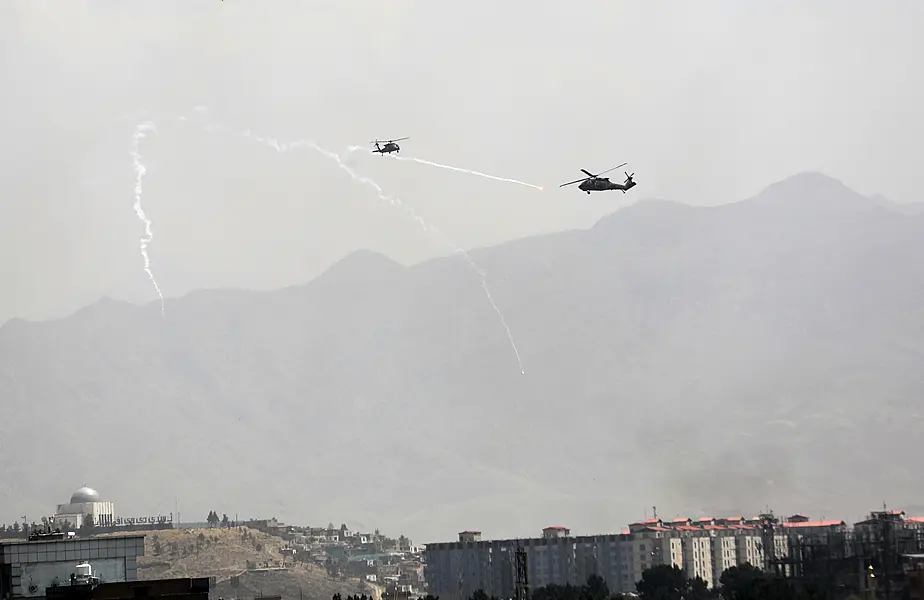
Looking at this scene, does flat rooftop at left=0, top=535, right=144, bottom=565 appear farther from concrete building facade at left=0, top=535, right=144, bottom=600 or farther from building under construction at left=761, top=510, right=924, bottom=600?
building under construction at left=761, top=510, right=924, bottom=600

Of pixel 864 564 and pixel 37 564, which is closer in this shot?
pixel 37 564

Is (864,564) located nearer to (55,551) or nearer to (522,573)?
(522,573)

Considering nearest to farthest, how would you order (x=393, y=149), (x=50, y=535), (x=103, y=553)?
(x=103, y=553) → (x=50, y=535) → (x=393, y=149)

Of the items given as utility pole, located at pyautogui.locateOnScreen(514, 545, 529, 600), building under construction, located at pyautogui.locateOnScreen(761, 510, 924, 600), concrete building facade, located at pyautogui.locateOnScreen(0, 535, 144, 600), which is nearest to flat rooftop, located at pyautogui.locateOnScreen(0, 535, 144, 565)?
concrete building facade, located at pyautogui.locateOnScreen(0, 535, 144, 600)

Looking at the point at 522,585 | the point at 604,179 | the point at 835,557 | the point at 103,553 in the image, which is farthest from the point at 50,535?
the point at 835,557

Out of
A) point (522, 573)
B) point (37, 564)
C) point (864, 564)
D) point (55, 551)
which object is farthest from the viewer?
point (864, 564)

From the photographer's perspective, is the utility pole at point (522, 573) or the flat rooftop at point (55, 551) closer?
the flat rooftop at point (55, 551)

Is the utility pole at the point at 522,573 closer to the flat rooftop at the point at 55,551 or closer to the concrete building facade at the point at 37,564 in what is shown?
the flat rooftop at the point at 55,551

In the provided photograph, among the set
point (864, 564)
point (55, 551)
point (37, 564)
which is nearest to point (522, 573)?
point (55, 551)

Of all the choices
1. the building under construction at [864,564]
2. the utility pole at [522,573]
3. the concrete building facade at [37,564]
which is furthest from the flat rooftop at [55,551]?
the building under construction at [864,564]

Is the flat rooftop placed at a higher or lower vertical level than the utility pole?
higher

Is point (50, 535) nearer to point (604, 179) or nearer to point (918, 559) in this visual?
point (604, 179)
